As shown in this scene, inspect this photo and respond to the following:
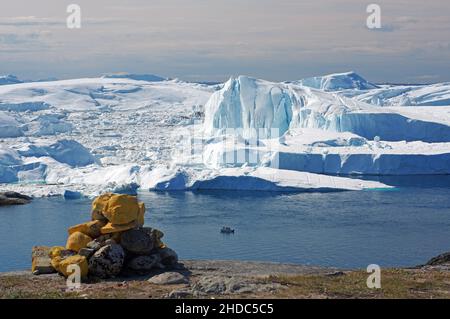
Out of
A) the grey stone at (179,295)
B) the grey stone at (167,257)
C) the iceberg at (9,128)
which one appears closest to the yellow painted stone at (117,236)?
the grey stone at (167,257)

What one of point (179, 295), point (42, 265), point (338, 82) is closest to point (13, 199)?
point (42, 265)

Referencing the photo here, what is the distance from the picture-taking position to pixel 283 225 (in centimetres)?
3047

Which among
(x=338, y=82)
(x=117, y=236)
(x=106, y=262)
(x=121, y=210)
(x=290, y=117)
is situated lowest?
(x=106, y=262)

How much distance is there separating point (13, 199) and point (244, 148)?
14224mm

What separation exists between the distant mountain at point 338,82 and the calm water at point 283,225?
5277cm

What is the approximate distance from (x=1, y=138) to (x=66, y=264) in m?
45.0

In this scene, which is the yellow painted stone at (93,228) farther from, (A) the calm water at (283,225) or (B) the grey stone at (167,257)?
(A) the calm water at (283,225)

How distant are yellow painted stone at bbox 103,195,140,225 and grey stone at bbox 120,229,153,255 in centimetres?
25

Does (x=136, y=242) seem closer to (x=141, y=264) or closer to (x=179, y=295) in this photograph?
(x=141, y=264)

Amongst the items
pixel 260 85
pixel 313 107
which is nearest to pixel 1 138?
pixel 260 85

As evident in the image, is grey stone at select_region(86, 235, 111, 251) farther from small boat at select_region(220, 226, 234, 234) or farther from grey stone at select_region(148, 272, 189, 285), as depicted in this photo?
small boat at select_region(220, 226, 234, 234)

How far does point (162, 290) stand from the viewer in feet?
36.4

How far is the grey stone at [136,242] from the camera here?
1324 cm

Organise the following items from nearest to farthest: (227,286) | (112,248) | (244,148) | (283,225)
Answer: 1. (227,286)
2. (112,248)
3. (283,225)
4. (244,148)
